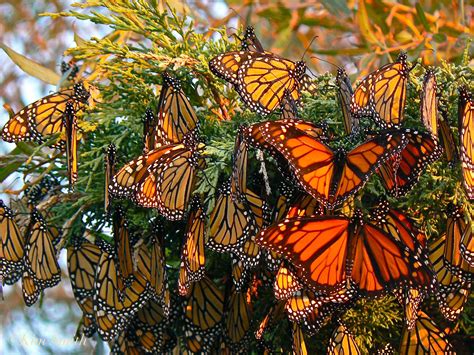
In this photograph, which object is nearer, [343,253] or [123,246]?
[343,253]

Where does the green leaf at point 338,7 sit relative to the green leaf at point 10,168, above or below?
above

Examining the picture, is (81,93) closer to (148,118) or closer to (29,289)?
(148,118)

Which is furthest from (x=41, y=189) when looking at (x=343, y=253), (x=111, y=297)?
(x=343, y=253)

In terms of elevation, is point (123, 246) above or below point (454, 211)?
below

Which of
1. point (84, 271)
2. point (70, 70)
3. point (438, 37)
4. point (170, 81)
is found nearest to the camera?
point (170, 81)

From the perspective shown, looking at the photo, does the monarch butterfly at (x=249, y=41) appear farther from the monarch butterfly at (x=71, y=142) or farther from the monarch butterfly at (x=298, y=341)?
the monarch butterfly at (x=298, y=341)

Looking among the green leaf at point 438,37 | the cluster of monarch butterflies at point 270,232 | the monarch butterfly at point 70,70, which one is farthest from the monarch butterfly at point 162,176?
the green leaf at point 438,37

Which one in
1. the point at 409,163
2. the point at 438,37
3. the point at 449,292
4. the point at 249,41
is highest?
the point at 438,37

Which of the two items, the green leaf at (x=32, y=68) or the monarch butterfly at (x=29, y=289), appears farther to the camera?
the green leaf at (x=32, y=68)
